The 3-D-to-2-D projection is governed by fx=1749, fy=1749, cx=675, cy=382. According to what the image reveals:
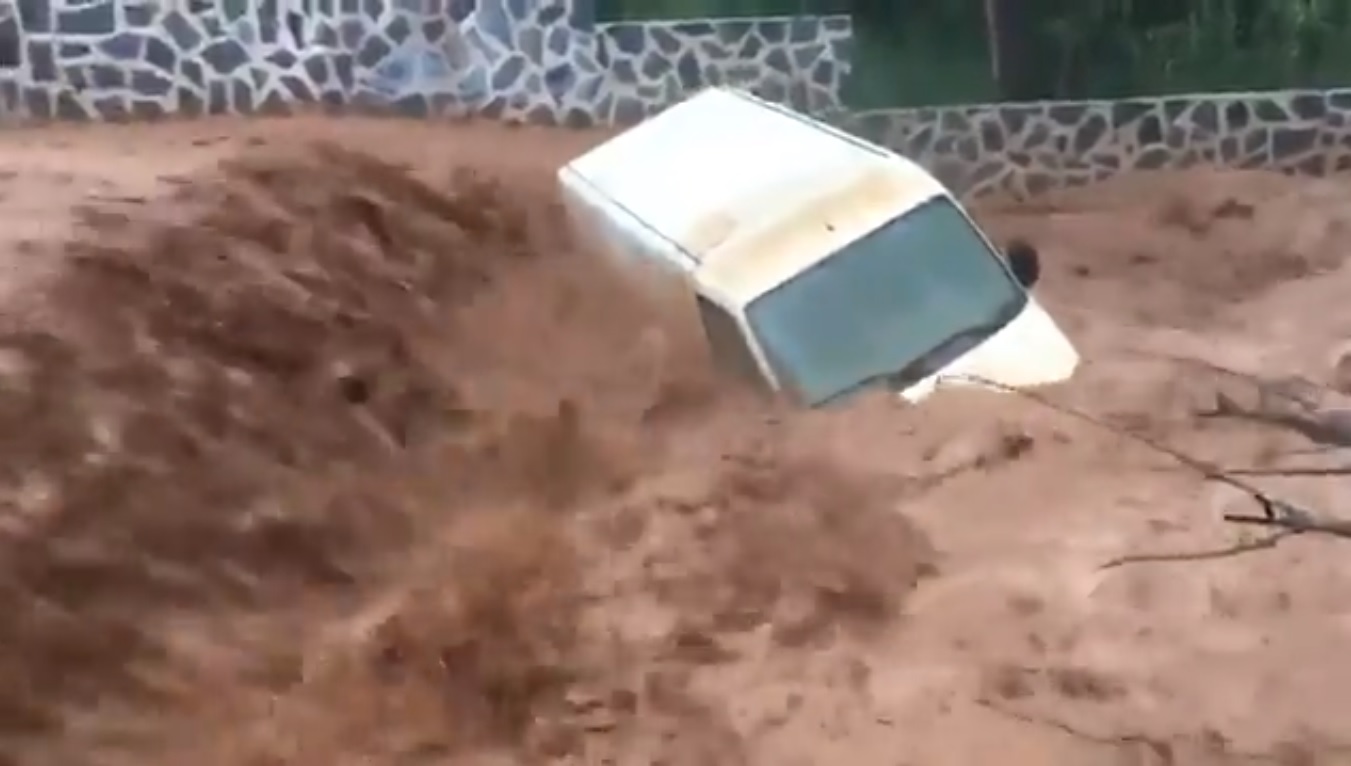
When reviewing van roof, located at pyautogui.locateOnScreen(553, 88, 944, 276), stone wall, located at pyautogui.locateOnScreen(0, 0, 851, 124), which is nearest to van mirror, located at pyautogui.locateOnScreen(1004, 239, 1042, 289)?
van roof, located at pyautogui.locateOnScreen(553, 88, 944, 276)

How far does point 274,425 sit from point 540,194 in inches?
26.2

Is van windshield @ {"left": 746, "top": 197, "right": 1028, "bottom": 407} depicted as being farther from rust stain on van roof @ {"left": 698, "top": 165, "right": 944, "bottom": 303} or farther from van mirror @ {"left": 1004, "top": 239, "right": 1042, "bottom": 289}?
van mirror @ {"left": 1004, "top": 239, "right": 1042, "bottom": 289}

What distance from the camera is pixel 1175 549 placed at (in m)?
1.35

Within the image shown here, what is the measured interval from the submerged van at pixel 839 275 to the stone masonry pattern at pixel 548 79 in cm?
60

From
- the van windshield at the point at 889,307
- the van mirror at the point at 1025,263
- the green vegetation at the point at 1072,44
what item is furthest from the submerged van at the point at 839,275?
the green vegetation at the point at 1072,44

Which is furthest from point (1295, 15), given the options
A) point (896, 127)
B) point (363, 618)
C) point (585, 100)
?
point (363, 618)

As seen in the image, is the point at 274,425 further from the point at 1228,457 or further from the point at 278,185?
the point at 1228,457

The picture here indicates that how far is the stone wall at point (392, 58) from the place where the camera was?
2379 mm

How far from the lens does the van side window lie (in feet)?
5.35

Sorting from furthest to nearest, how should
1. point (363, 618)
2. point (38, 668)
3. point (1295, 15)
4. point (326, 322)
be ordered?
point (1295, 15)
point (326, 322)
point (363, 618)
point (38, 668)

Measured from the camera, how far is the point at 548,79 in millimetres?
2420

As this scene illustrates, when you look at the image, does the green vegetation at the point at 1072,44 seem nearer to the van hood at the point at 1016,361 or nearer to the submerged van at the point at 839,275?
the submerged van at the point at 839,275

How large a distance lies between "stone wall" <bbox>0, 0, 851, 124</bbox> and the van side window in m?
0.78

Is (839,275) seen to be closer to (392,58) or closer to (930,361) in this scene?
(930,361)
